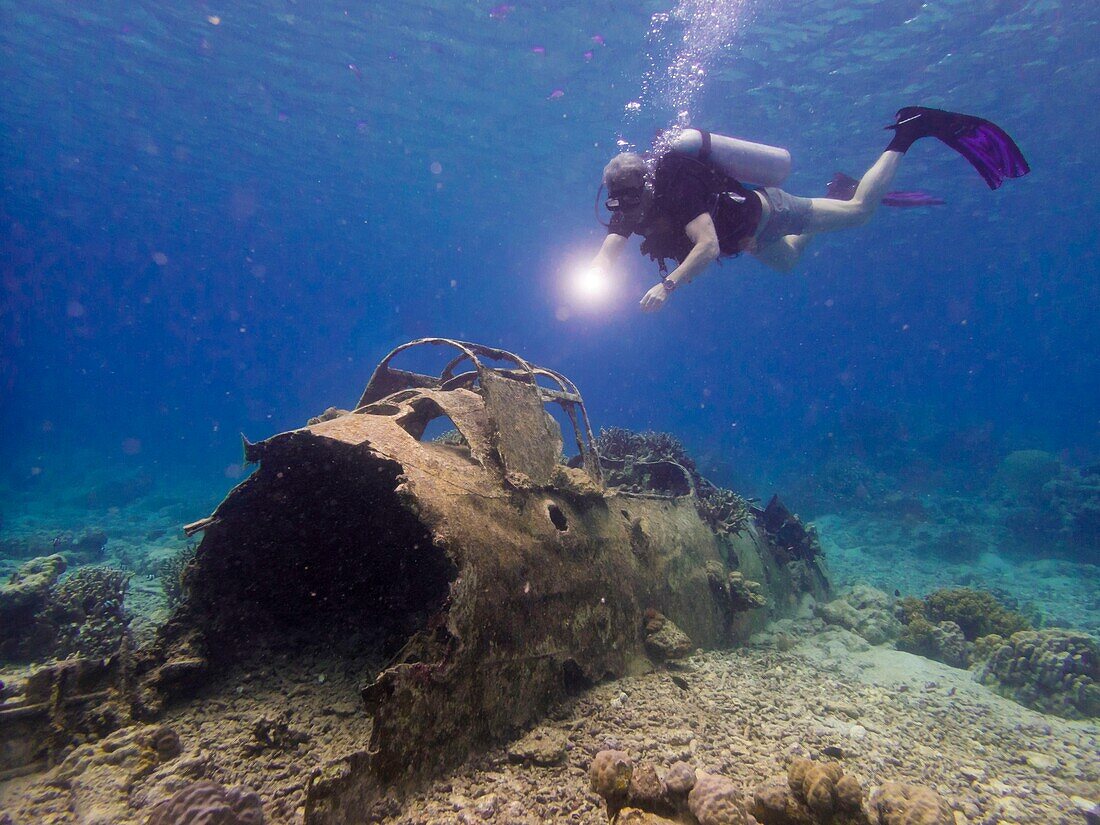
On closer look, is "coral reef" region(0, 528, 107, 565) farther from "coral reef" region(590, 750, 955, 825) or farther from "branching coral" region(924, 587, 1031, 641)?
"branching coral" region(924, 587, 1031, 641)

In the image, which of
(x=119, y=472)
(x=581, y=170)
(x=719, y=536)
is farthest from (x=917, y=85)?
(x=119, y=472)

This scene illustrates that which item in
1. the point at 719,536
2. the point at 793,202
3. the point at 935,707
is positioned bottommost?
the point at 935,707

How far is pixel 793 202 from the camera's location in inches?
281

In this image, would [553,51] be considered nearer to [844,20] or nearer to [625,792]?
[844,20]

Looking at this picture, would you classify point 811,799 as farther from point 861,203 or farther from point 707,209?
point 861,203

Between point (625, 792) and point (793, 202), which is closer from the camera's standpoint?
point (625, 792)

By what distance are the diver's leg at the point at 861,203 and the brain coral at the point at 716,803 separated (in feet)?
24.9

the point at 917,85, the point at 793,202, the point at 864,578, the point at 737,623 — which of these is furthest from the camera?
the point at 917,85

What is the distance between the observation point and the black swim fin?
6.81 m

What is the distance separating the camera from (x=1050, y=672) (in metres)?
5.38

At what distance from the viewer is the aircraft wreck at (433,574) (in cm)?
255

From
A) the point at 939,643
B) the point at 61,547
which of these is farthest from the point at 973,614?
the point at 61,547

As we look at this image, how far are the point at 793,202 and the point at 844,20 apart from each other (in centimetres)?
1927

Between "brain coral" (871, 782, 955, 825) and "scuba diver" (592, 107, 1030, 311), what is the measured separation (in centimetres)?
424
